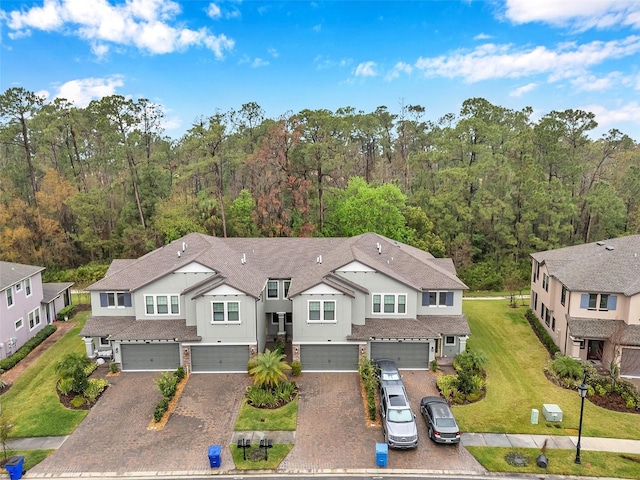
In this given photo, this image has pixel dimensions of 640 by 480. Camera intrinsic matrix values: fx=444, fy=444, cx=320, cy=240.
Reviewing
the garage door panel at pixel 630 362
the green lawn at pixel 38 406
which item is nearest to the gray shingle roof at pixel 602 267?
the garage door panel at pixel 630 362

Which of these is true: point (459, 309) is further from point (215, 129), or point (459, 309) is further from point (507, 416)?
point (215, 129)

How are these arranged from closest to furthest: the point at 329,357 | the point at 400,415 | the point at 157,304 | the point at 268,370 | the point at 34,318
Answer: the point at 400,415, the point at 268,370, the point at 329,357, the point at 157,304, the point at 34,318

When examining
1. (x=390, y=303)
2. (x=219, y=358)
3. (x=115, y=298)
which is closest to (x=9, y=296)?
(x=115, y=298)

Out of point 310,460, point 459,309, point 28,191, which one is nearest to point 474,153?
point 459,309

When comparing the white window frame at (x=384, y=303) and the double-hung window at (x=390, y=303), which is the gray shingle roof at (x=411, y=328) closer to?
the white window frame at (x=384, y=303)

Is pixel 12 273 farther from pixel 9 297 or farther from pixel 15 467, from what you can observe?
pixel 15 467
